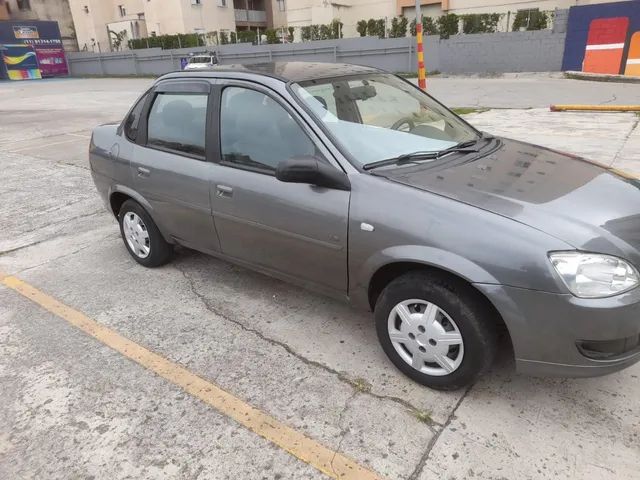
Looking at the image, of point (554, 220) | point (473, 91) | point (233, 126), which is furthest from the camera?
point (473, 91)

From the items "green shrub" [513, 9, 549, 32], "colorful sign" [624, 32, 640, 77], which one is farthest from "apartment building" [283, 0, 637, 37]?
"colorful sign" [624, 32, 640, 77]

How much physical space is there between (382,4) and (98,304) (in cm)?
3372

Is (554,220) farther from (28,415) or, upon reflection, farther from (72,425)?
(28,415)

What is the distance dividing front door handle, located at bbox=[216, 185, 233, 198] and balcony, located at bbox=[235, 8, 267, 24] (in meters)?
46.2

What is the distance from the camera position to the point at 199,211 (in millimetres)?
3625

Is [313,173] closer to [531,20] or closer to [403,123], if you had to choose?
[403,123]

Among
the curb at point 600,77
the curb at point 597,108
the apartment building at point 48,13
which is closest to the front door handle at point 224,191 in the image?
the curb at point 597,108

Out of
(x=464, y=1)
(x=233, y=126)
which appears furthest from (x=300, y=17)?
(x=233, y=126)

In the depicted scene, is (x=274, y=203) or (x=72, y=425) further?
(x=274, y=203)

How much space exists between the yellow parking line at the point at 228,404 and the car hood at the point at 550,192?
54.7 inches

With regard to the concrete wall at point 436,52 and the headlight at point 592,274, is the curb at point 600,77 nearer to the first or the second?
the concrete wall at point 436,52

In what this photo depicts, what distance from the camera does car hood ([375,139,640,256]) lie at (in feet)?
7.69

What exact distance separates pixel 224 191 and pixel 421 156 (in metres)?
1.31

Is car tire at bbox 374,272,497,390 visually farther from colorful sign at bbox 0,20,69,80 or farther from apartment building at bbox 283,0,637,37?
colorful sign at bbox 0,20,69,80
